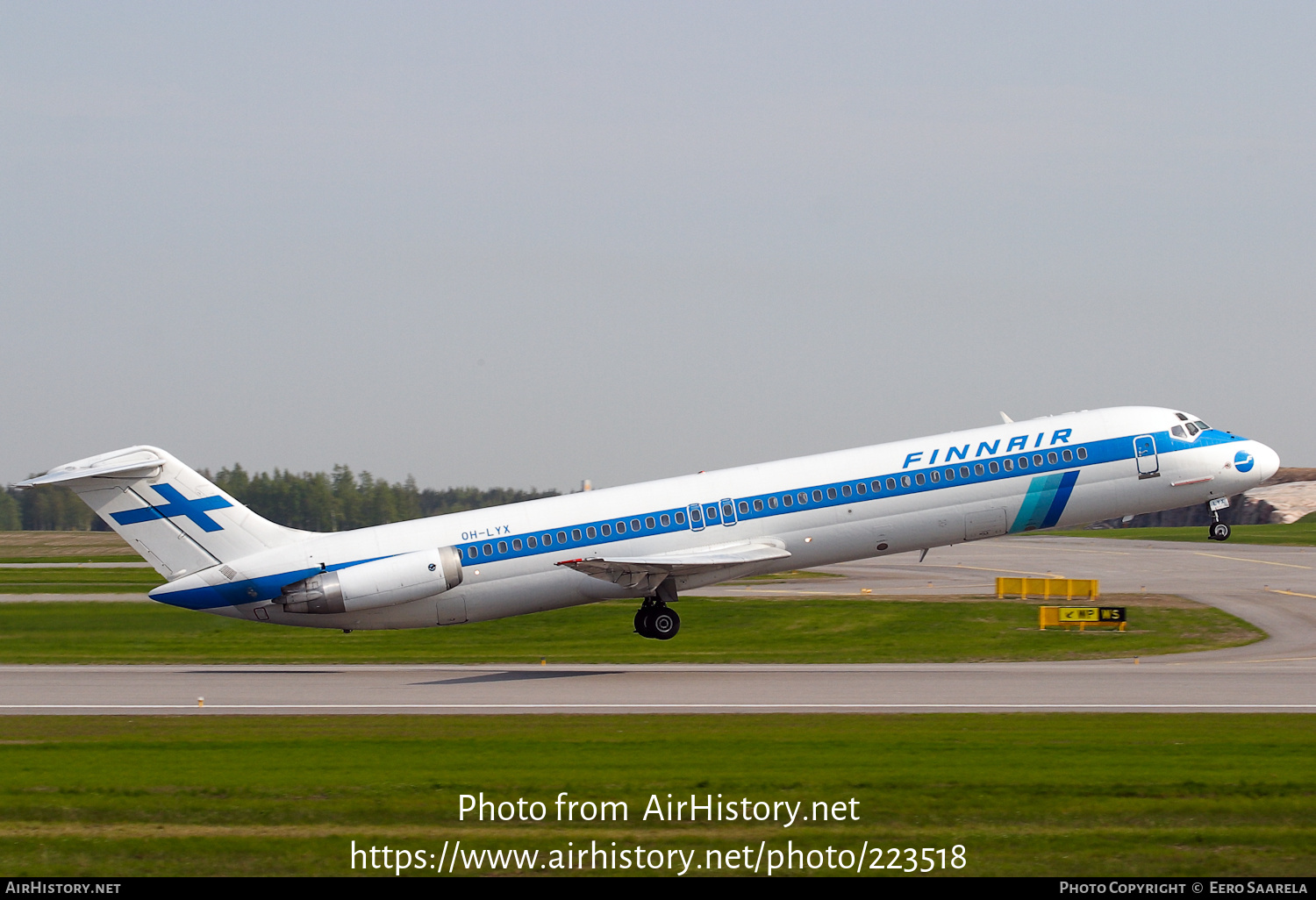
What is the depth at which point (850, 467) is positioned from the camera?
113 feet

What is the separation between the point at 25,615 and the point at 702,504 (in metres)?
23.0

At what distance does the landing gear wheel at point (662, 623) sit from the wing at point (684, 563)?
1485mm

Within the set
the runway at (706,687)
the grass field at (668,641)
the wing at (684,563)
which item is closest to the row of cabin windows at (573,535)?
the wing at (684,563)

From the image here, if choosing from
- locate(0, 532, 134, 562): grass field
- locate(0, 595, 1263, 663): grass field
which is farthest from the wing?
locate(0, 532, 134, 562): grass field

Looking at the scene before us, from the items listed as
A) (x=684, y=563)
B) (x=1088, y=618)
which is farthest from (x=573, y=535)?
(x=1088, y=618)

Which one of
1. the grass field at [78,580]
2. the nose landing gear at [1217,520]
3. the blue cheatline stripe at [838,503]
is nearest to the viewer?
the blue cheatline stripe at [838,503]

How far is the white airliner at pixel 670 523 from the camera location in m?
34.1

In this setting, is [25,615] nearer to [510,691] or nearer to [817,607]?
[510,691]

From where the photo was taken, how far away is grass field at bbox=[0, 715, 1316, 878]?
48.6 ft

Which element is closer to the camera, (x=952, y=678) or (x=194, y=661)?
(x=952, y=678)

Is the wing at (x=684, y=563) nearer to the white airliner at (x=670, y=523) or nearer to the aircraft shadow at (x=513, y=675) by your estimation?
the white airliner at (x=670, y=523)

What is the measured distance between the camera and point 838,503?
113 feet

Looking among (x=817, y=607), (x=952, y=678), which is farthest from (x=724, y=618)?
(x=952, y=678)
